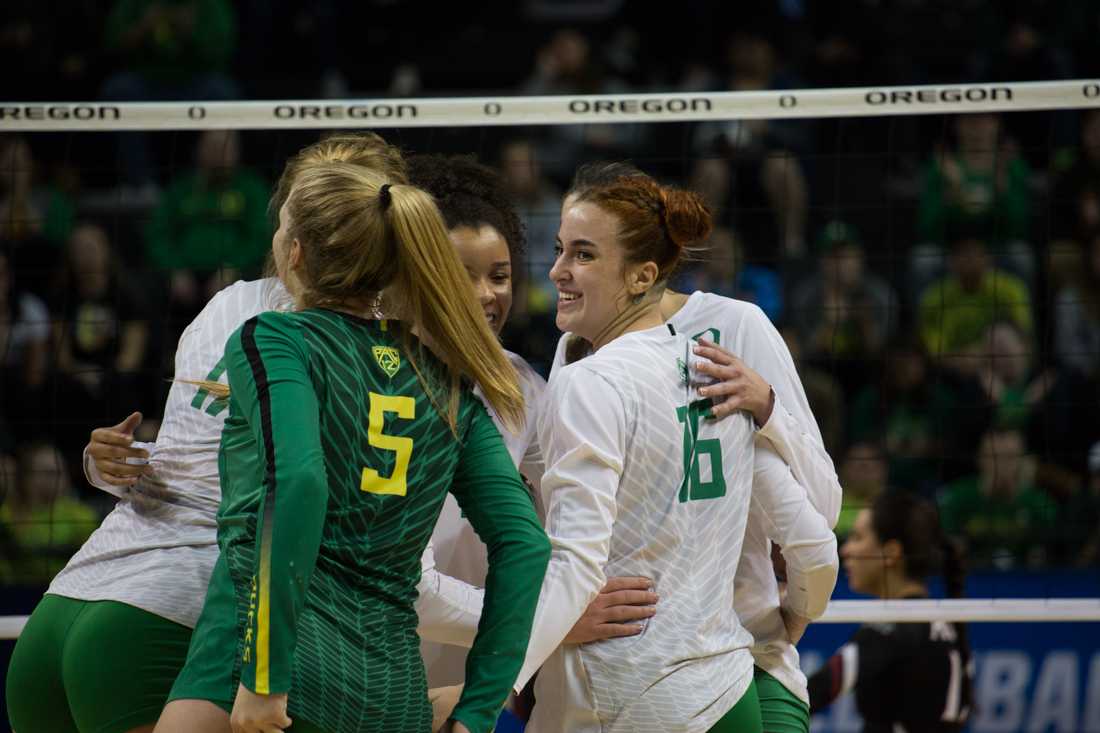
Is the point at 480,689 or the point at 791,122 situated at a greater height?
the point at 791,122

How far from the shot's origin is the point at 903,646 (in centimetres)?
567

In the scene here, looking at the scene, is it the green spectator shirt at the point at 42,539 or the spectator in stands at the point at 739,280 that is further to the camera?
the spectator in stands at the point at 739,280

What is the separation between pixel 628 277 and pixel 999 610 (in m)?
2.02

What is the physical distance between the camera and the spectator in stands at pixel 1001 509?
7211 mm

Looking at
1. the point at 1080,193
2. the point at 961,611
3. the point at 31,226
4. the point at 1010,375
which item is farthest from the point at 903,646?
the point at 31,226

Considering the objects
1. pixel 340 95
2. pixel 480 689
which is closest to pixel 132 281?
pixel 340 95

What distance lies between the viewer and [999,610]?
4395 millimetres

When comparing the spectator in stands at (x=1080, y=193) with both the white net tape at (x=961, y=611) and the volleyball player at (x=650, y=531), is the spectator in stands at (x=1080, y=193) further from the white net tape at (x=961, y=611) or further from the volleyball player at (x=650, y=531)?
the volleyball player at (x=650, y=531)

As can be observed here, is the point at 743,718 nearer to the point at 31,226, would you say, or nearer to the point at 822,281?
the point at 822,281

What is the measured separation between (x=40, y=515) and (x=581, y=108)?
3.97 meters

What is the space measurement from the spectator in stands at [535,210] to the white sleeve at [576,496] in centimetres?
562

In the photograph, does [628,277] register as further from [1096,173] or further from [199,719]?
[1096,173]

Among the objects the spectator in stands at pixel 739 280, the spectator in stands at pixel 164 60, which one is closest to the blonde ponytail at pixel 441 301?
the spectator in stands at pixel 739 280

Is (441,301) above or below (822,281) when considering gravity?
below
